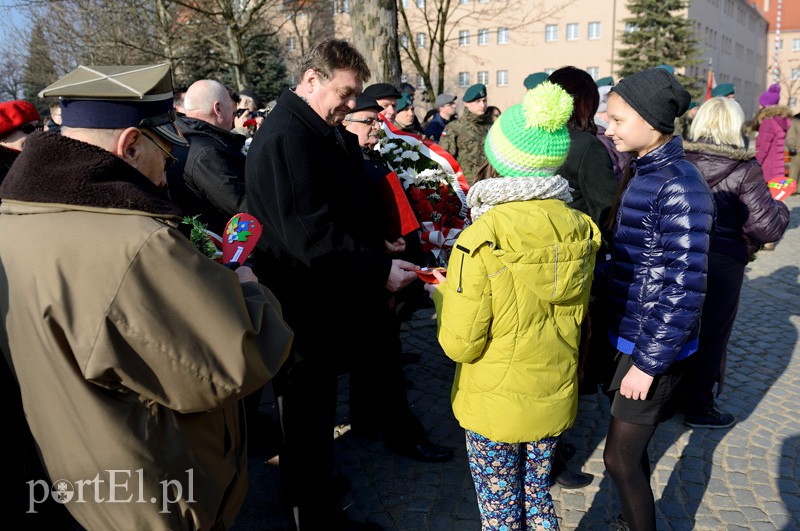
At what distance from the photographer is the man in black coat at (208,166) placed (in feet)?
12.3

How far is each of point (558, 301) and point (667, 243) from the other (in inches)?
20.3

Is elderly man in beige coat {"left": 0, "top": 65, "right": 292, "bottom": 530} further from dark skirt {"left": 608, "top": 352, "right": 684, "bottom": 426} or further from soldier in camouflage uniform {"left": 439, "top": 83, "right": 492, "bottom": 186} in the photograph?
soldier in camouflage uniform {"left": 439, "top": 83, "right": 492, "bottom": 186}

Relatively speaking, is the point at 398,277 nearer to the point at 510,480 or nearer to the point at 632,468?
the point at 510,480

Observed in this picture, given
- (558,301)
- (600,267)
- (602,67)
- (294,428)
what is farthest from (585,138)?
(602,67)

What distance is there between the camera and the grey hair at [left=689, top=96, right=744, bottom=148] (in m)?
3.67

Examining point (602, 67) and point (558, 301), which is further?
Result: point (602, 67)

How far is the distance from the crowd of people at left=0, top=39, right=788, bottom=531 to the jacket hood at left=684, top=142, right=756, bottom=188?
1 cm

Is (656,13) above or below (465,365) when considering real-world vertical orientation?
above

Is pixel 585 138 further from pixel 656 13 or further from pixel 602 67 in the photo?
pixel 602 67

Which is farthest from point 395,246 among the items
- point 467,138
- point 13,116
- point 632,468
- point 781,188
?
point 467,138

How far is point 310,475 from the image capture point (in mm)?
2953

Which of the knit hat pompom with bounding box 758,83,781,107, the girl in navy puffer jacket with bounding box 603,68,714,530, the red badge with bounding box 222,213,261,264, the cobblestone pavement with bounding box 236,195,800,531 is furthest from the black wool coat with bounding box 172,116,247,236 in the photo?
the knit hat pompom with bounding box 758,83,781,107

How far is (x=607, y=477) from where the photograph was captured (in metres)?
3.64

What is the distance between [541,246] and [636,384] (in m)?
0.76
